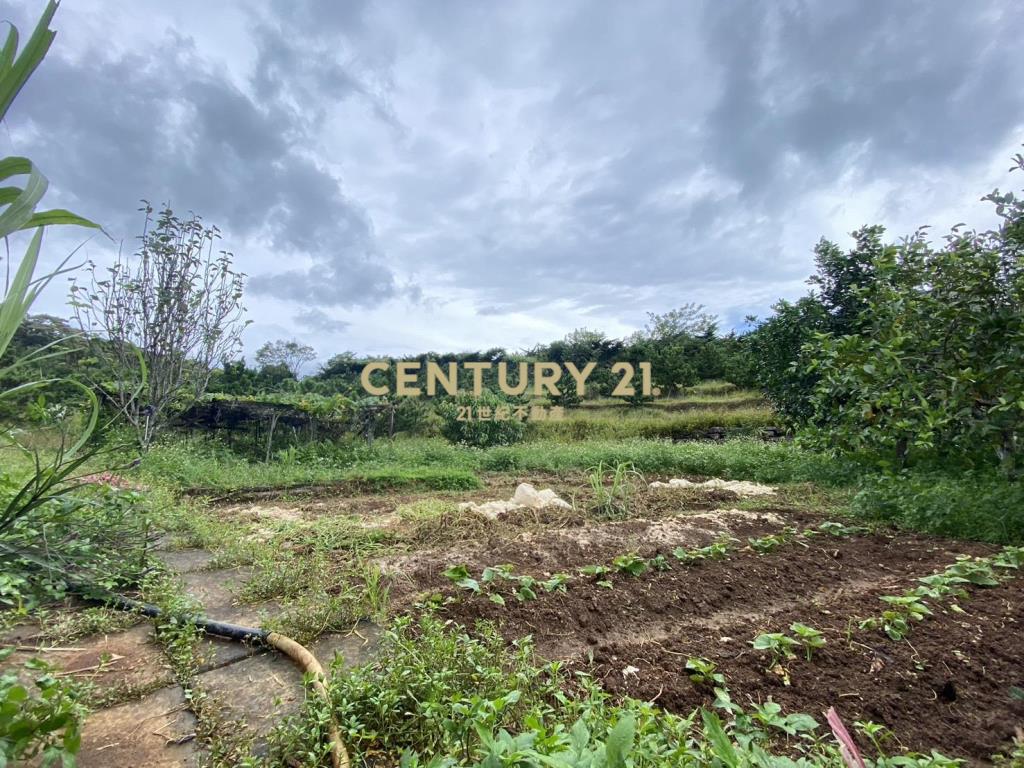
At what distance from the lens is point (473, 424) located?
10.3 m

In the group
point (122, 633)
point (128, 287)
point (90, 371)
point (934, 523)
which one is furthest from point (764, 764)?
point (90, 371)

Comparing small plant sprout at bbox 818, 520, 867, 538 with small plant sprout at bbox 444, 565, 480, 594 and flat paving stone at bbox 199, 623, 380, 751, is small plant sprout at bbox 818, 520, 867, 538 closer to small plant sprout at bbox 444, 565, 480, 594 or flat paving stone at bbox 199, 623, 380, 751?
small plant sprout at bbox 444, 565, 480, 594

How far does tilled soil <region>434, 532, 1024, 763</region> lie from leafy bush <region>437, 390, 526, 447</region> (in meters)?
7.45

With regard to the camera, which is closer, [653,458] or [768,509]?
[768,509]

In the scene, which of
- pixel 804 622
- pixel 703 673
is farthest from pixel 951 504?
pixel 703 673

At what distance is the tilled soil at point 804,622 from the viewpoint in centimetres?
147

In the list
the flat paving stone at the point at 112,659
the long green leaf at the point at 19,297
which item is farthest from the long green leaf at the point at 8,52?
the flat paving stone at the point at 112,659

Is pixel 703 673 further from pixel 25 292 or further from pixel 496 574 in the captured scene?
pixel 25 292

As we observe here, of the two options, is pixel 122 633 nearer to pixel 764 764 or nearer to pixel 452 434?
pixel 764 764

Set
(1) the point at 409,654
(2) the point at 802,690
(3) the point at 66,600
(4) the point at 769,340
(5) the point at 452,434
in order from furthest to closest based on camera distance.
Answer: (5) the point at 452,434
(4) the point at 769,340
(3) the point at 66,600
(2) the point at 802,690
(1) the point at 409,654

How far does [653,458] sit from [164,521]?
638cm

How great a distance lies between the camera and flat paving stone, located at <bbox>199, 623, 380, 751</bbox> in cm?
142

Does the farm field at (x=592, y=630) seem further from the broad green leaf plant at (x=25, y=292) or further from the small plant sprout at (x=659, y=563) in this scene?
the broad green leaf plant at (x=25, y=292)

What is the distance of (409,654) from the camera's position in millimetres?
1461
